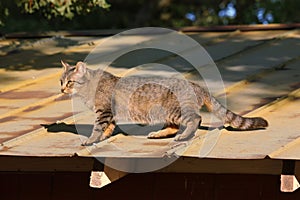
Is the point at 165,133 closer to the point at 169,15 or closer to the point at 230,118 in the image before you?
the point at 230,118

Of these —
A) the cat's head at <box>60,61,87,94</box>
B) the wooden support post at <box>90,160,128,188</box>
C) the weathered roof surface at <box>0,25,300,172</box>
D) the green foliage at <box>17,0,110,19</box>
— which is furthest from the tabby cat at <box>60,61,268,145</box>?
the green foliage at <box>17,0,110,19</box>

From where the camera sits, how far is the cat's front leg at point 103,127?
637 cm

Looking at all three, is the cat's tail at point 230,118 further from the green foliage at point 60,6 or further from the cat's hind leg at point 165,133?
the green foliage at point 60,6

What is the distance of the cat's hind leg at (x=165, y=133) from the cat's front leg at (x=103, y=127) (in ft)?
0.99

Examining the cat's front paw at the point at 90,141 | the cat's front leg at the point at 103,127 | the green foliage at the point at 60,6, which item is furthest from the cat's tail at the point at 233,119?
the green foliage at the point at 60,6

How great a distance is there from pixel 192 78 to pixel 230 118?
1.89m

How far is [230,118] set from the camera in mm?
6418

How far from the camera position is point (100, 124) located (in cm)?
650

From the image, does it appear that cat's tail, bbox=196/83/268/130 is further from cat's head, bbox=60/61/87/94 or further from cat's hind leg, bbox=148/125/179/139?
cat's head, bbox=60/61/87/94

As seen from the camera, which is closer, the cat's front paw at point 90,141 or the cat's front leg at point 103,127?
the cat's front paw at point 90,141

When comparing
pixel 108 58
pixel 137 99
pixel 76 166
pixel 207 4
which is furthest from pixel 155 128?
pixel 207 4

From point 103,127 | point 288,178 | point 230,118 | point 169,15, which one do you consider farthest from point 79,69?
point 169,15

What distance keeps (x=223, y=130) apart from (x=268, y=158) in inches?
40.6

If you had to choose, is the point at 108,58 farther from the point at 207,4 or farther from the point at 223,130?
the point at 207,4
